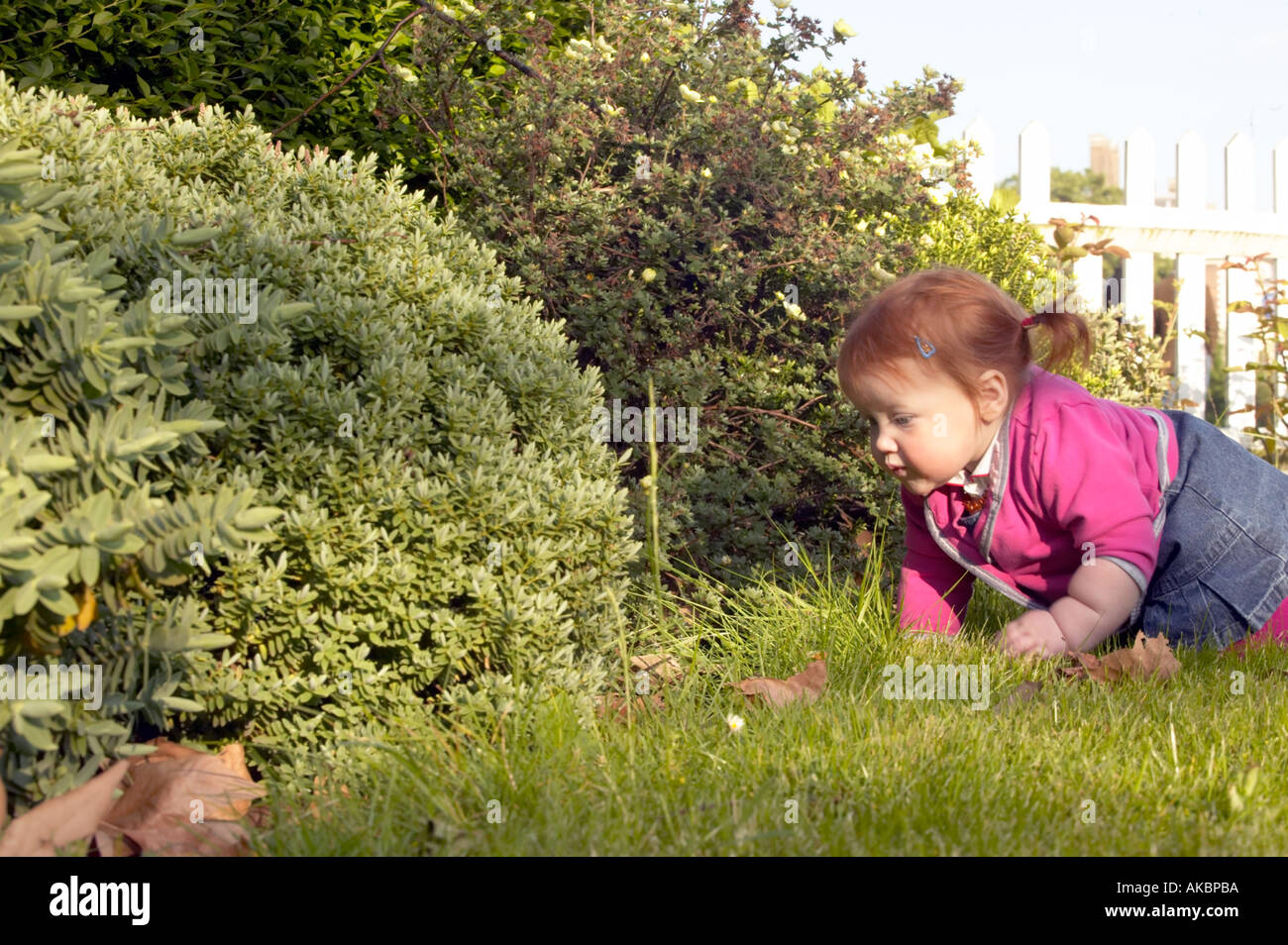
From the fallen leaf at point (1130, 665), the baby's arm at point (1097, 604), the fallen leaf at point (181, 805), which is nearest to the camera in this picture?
the fallen leaf at point (181, 805)

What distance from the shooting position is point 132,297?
238cm

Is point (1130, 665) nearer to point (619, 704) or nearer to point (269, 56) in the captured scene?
point (619, 704)

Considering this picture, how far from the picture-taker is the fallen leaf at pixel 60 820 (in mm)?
1812

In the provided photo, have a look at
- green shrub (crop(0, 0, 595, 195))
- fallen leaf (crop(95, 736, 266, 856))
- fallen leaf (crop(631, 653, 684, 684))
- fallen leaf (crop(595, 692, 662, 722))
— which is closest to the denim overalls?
fallen leaf (crop(631, 653, 684, 684))

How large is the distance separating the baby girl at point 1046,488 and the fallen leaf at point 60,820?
212 cm

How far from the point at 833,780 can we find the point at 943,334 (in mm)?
1540

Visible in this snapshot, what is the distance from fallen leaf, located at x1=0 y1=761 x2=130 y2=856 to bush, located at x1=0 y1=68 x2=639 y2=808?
0.35 m

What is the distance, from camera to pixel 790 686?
2705 millimetres

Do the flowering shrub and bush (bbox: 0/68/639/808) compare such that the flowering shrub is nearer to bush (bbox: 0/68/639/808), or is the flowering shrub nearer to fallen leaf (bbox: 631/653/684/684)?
fallen leaf (bbox: 631/653/684/684)

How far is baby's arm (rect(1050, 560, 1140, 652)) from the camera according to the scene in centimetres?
303

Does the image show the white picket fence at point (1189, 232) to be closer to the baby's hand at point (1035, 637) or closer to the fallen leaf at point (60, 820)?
the baby's hand at point (1035, 637)

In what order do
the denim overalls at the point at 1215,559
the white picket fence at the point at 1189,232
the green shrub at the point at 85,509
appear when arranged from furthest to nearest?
the white picket fence at the point at 1189,232
the denim overalls at the point at 1215,559
the green shrub at the point at 85,509

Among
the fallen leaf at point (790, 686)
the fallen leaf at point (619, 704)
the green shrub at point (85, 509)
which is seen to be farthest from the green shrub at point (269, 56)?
the fallen leaf at point (790, 686)
